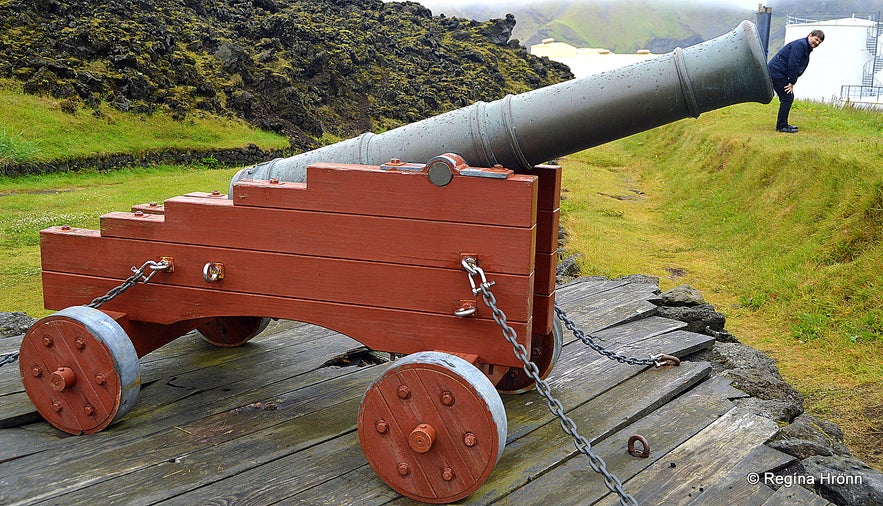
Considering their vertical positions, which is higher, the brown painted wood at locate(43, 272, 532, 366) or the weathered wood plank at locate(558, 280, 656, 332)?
the brown painted wood at locate(43, 272, 532, 366)

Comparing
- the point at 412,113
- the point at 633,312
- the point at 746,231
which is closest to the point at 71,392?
the point at 633,312

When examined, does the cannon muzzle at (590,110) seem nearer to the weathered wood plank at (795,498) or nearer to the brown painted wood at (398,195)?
the brown painted wood at (398,195)

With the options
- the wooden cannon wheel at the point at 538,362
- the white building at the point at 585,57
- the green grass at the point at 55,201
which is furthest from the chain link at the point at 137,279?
the white building at the point at 585,57

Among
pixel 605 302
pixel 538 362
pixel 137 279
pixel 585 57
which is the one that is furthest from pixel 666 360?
pixel 585 57

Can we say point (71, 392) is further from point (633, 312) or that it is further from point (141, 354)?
point (633, 312)

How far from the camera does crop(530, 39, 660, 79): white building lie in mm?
43625

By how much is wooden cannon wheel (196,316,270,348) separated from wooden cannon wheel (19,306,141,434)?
3.49ft

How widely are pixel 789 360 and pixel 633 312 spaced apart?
1.30 m

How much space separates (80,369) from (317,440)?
95cm

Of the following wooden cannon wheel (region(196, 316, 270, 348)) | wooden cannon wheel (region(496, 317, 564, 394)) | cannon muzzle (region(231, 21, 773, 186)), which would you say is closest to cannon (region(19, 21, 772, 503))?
cannon muzzle (region(231, 21, 773, 186))

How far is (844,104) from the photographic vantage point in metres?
14.0

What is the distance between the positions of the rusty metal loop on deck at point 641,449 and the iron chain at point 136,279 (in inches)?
77.1

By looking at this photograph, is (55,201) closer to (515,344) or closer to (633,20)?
(515,344)

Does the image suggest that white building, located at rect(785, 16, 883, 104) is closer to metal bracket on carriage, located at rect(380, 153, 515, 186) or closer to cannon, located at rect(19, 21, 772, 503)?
cannon, located at rect(19, 21, 772, 503)
